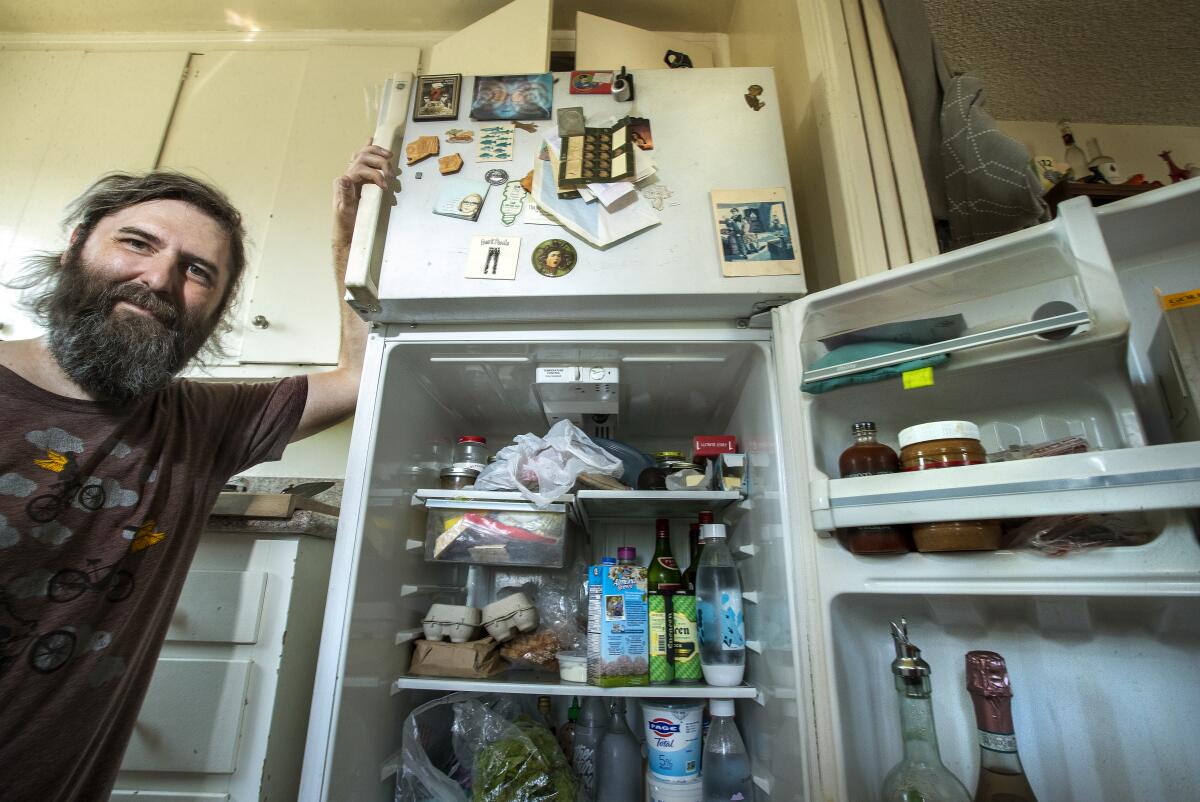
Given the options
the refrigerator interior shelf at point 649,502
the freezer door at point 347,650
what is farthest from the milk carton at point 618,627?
the freezer door at point 347,650

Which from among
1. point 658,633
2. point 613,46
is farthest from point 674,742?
point 613,46

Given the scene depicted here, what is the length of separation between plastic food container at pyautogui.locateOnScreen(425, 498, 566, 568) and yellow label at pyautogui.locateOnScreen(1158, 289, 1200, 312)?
892 mm

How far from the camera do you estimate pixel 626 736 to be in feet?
3.45

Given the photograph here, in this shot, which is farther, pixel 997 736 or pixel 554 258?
pixel 554 258

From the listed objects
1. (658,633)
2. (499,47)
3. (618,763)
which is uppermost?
(499,47)

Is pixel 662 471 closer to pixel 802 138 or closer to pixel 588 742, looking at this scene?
pixel 588 742

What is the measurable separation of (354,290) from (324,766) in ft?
2.39

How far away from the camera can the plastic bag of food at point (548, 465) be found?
3.24 feet

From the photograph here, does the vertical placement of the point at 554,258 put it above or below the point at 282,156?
below

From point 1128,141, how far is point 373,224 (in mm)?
2185

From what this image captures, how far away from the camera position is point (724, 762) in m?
0.91

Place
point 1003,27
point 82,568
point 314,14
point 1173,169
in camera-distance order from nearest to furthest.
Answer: point 82,568 < point 1003,27 < point 1173,169 < point 314,14

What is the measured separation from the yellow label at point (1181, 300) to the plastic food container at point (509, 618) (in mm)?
1058

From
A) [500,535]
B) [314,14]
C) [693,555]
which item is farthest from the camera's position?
[314,14]
